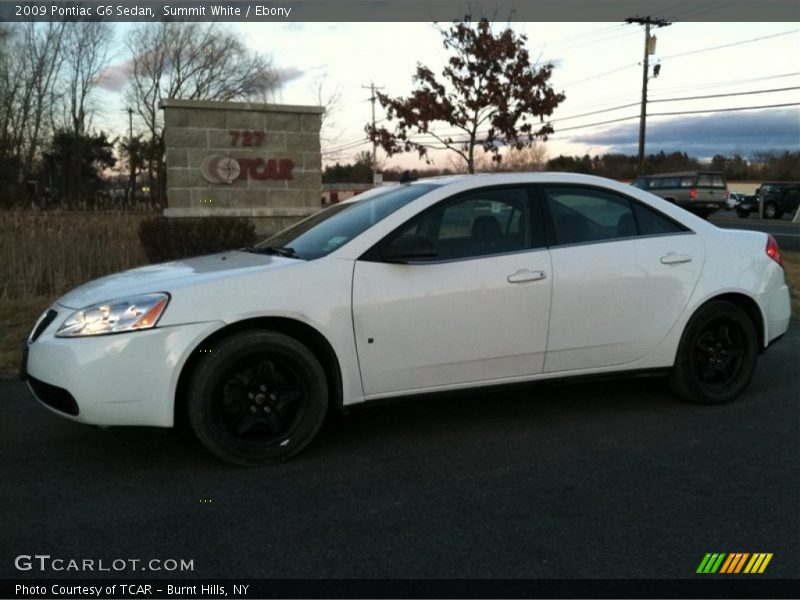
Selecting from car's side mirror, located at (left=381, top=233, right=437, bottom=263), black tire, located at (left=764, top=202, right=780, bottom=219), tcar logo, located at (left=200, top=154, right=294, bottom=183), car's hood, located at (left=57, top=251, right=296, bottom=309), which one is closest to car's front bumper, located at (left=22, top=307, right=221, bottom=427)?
car's hood, located at (left=57, top=251, right=296, bottom=309)

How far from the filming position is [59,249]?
31.9 ft

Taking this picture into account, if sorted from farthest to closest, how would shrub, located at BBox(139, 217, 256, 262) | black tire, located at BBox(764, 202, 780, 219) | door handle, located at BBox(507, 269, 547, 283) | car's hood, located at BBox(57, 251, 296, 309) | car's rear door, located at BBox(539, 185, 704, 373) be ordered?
black tire, located at BBox(764, 202, 780, 219) < shrub, located at BBox(139, 217, 256, 262) < car's rear door, located at BBox(539, 185, 704, 373) < door handle, located at BBox(507, 269, 547, 283) < car's hood, located at BBox(57, 251, 296, 309)

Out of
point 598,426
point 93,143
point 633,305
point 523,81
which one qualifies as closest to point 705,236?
point 633,305

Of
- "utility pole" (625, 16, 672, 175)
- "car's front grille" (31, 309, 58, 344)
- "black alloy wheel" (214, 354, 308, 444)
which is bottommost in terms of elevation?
"black alloy wheel" (214, 354, 308, 444)

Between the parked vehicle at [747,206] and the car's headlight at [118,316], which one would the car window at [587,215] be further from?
the parked vehicle at [747,206]

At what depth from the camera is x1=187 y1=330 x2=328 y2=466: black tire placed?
3.74 m

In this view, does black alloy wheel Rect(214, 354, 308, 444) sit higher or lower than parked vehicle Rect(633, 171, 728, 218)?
lower

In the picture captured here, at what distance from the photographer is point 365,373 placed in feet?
13.2

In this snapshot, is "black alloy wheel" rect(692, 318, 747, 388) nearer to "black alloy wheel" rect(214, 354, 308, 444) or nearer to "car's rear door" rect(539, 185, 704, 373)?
"car's rear door" rect(539, 185, 704, 373)

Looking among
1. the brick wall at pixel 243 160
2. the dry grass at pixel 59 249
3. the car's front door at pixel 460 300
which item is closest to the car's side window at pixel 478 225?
the car's front door at pixel 460 300

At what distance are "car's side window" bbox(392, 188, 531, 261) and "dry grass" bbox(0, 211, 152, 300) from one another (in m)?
6.31

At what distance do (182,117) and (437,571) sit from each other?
501 inches

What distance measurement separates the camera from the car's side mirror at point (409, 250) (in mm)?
4035

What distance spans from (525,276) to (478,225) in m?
0.46
